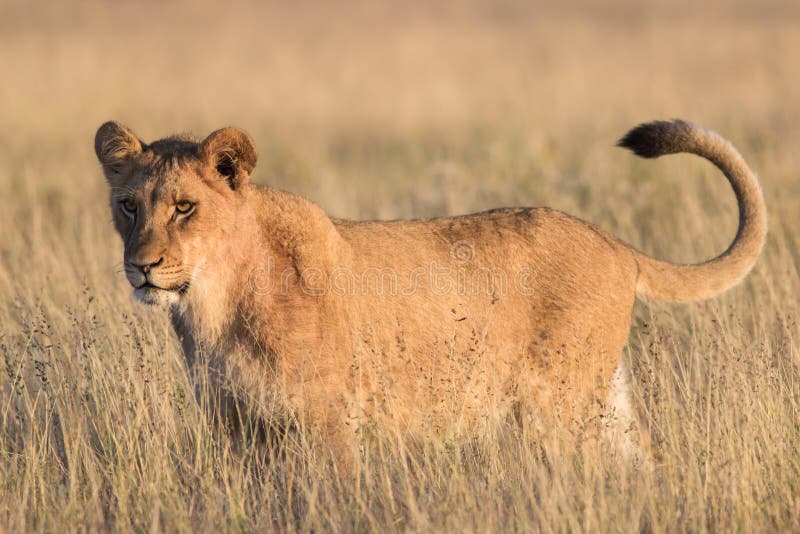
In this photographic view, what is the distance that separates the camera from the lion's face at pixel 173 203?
459 cm

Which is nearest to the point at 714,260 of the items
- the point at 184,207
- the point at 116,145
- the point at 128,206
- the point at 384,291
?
the point at 384,291

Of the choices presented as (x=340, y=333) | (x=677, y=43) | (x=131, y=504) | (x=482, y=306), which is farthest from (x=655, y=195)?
(x=677, y=43)

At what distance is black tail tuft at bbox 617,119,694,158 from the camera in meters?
5.46

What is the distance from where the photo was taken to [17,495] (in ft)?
15.1

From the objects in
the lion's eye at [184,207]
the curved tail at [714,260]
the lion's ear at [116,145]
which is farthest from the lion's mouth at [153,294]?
the curved tail at [714,260]

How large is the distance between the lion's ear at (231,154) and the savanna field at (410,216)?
1.10 m

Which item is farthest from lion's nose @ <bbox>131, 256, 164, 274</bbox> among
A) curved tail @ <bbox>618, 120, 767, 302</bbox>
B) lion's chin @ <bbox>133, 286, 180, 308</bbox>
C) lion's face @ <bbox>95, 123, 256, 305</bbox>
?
curved tail @ <bbox>618, 120, 767, 302</bbox>

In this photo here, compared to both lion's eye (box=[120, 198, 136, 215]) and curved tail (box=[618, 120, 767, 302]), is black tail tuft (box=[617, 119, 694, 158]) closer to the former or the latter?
curved tail (box=[618, 120, 767, 302])

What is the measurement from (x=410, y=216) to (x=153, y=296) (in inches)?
228

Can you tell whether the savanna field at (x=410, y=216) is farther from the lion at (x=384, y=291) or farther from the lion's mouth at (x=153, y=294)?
the lion's mouth at (x=153, y=294)

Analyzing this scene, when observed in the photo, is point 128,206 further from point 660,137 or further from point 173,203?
point 660,137

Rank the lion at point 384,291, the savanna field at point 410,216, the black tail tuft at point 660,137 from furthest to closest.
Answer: the black tail tuft at point 660,137, the lion at point 384,291, the savanna field at point 410,216

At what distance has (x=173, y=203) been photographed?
473cm

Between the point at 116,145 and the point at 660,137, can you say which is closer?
the point at 116,145
